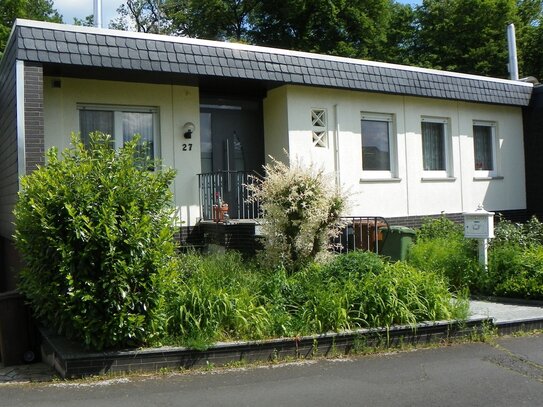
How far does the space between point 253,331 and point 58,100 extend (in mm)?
5864

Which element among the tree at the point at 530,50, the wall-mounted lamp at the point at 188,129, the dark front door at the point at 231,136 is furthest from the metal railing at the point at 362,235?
the tree at the point at 530,50

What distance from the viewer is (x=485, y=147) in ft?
49.1

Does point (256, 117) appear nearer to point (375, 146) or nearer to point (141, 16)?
point (375, 146)

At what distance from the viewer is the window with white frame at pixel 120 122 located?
10445 millimetres

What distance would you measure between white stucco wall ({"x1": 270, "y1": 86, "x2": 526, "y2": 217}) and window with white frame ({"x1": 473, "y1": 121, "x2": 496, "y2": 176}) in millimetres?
153

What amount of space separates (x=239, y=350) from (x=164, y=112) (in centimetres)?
587

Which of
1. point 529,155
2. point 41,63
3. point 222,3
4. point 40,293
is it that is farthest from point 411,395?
point 222,3

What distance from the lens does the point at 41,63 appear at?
28.0 ft

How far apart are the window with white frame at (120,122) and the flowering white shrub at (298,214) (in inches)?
121

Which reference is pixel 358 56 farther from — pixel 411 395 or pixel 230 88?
pixel 411 395

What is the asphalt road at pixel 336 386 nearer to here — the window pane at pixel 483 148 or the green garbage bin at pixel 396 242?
the green garbage bin at pixel 396 242

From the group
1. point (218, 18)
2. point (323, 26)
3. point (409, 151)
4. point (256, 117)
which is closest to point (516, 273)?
point (409, 151)

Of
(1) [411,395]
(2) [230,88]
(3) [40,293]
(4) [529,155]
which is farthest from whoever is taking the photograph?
(4) [529,155]

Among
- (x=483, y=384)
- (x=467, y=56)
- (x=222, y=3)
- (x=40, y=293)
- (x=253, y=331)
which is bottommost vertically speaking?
(x=483, y=384)
